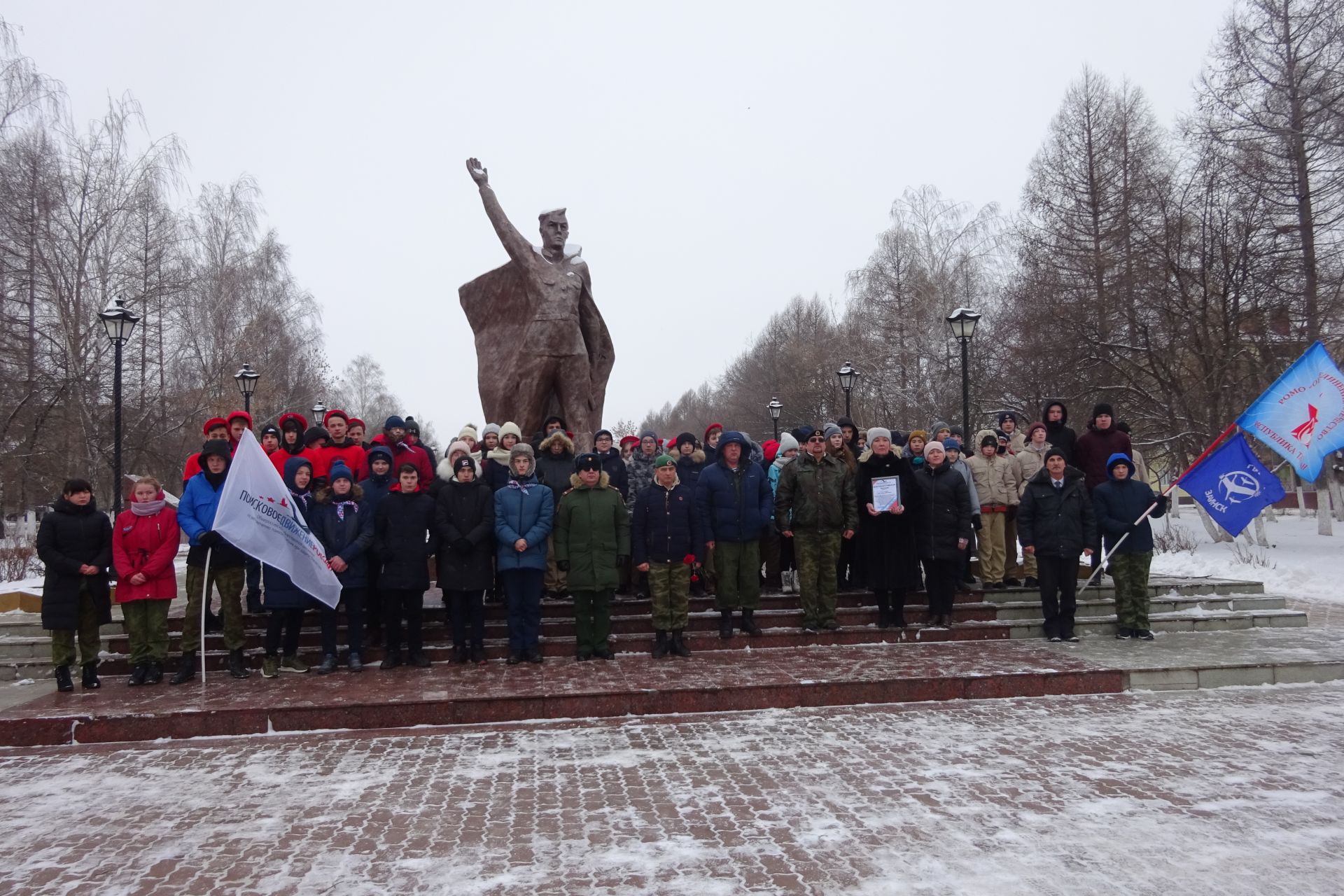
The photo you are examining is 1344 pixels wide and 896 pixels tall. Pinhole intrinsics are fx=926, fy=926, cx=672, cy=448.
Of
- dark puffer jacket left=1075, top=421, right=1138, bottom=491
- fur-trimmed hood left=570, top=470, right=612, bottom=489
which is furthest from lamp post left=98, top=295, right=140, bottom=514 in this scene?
dark puffer jacket left=1075, top=421, right=1138, bottom=491

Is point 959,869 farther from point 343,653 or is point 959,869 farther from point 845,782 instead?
point 343,653

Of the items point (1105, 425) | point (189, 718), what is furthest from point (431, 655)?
point (1105, 425)

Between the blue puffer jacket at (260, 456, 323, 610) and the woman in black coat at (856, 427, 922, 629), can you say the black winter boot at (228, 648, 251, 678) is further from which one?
the woman in black coat at (856, 427, 922, 629)

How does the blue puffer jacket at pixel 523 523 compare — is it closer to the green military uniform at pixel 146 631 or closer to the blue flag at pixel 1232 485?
the green military uniform at pixel 146 631

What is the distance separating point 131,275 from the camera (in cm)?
2591

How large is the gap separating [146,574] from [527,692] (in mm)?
3195

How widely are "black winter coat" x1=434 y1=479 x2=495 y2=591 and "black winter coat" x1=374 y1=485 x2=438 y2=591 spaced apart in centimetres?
11

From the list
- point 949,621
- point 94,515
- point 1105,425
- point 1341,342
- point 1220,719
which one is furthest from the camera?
point 1341,342

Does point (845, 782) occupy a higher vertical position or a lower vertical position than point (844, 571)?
lower

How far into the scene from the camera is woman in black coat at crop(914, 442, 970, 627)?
8.42 metres

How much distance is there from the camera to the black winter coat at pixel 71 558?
23.0ft

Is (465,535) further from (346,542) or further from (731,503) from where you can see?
(731,503)

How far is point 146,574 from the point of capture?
23.6 ft

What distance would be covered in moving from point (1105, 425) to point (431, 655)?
700 centimetres
